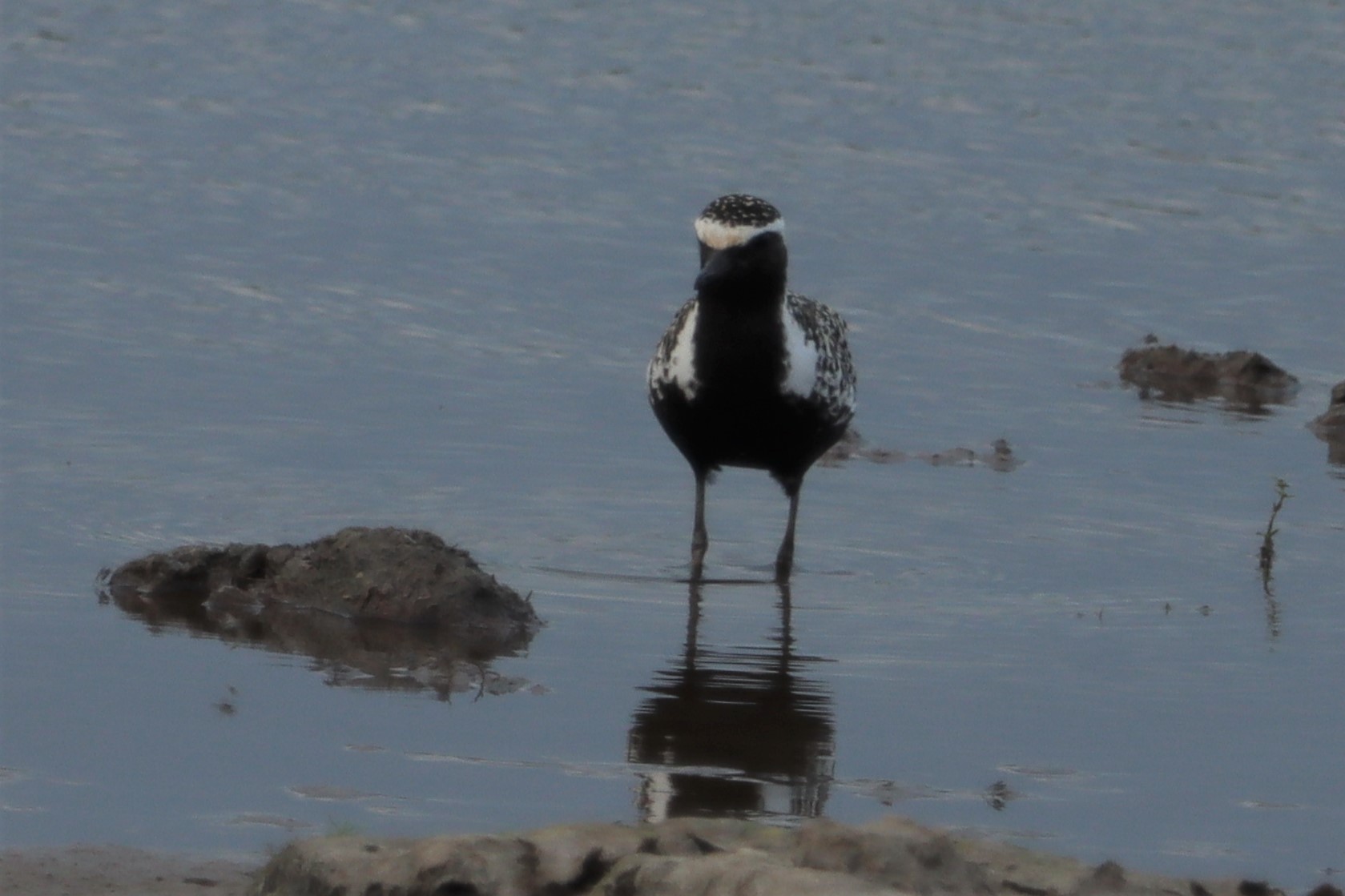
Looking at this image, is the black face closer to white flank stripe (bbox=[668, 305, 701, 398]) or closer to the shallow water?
white flank stripe (bbox=[668, 305, 701, 398])

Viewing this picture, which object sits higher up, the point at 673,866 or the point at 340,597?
the point at 340,597

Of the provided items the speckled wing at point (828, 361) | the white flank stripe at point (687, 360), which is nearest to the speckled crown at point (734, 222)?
the white flank stripe at point (687, 360)

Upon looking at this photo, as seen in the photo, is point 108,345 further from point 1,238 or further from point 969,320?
point 969,320

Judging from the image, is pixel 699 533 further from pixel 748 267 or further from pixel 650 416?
pixel 650 416

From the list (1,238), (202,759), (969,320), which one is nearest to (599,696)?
(202,759)

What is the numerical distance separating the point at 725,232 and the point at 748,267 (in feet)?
0.66

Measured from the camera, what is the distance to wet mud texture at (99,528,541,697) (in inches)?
346

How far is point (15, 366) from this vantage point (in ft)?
42.5

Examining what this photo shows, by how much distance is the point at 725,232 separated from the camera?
986 centimetres

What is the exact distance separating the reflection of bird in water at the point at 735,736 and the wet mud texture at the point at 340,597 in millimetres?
730

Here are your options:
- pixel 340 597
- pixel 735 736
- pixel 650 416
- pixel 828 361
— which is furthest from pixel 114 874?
pixel 650 416

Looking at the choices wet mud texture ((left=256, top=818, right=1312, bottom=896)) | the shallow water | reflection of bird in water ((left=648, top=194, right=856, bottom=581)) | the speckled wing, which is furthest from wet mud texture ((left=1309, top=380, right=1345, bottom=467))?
wet mud texture ((left=256, top=818, right=1312, bottom=896))

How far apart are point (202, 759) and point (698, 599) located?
3.07m

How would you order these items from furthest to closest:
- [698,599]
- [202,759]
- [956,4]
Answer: [956,4] → [698,599] → [202,759]
